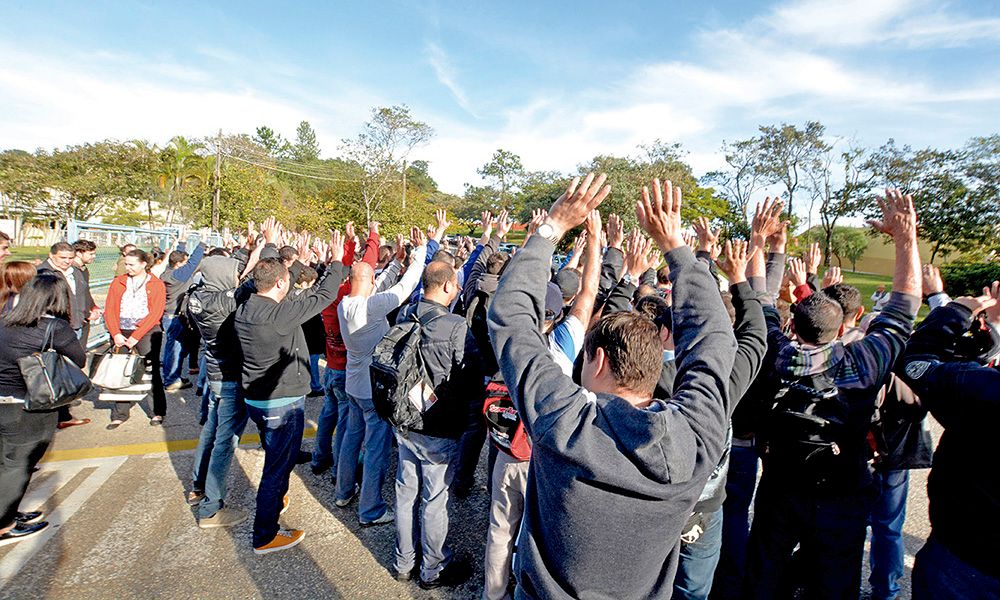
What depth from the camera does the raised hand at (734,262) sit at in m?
2.21

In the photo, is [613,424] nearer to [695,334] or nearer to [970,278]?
[695,334]

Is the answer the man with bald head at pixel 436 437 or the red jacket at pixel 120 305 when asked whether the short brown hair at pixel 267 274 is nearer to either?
the man with bald head at pixel 436 437

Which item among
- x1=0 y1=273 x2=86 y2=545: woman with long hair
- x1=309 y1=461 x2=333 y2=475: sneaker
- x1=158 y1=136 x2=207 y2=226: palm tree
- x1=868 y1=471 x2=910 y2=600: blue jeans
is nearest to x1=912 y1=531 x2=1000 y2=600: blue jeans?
x1=868 y1=471 x2=910 y2=600: blue jeans

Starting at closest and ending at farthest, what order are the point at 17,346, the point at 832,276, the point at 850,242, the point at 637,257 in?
1. the point at 637,257
2. the point at 17,346
3. the point at 832,276
4. the point at 850,242

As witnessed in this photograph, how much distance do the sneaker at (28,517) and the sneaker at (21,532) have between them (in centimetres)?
3

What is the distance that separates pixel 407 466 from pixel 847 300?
10.0 feet

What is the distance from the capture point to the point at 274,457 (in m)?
3.39

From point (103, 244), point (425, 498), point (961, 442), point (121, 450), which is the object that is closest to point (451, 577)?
point (425, 498)

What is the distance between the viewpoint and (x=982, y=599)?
1787 mm

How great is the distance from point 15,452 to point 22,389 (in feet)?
1.49

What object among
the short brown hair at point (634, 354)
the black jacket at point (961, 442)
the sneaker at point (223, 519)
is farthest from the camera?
the sneaker at point (223, 519)

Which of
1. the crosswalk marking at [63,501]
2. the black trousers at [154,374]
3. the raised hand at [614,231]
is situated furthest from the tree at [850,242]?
the crosswalk marking at [63,501]

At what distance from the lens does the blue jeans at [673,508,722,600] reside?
99.7 inches

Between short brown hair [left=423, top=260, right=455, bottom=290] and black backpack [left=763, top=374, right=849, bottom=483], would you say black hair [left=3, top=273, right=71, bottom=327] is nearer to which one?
short brown hair [left=423, top=260, right=455, bottom=290]
